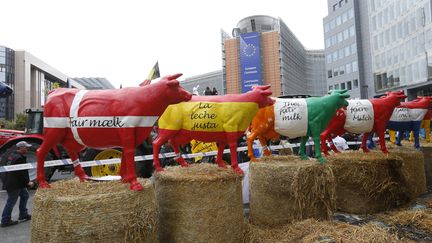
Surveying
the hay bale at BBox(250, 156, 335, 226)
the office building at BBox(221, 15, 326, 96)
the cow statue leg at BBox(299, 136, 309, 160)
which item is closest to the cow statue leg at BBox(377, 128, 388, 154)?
the cow statue leg at BBox(299, 136, 309, 160)

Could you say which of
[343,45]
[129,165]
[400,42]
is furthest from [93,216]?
[343,45]

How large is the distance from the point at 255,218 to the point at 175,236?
141 centimetres

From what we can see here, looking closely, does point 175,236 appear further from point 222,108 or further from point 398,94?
point 398,94

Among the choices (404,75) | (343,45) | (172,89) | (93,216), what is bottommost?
(93,216)

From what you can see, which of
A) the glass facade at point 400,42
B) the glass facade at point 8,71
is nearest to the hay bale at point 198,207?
the glass facade at point 400,42

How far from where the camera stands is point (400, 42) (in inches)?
1048

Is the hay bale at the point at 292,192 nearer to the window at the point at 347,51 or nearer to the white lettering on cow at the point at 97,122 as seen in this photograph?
the white lettering on cow at the point at 97,122

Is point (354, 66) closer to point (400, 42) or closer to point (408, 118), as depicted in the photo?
point (400, 42)

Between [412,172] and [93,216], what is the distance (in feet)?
17.3

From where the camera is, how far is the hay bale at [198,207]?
3230mm

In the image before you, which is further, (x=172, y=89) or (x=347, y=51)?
(x=347, y=51)

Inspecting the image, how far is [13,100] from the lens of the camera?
42312 mm

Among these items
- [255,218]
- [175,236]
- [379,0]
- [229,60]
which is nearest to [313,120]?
[255,218]

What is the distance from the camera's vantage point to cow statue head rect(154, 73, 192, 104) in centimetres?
313
